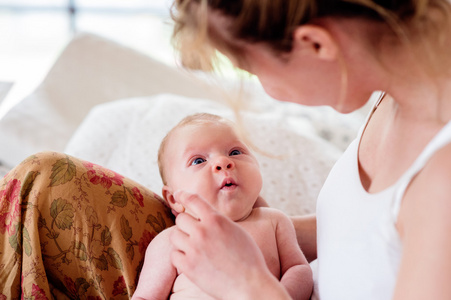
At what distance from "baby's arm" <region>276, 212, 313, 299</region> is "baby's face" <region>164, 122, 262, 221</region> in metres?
0.08

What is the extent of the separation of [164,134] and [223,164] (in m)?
0.62

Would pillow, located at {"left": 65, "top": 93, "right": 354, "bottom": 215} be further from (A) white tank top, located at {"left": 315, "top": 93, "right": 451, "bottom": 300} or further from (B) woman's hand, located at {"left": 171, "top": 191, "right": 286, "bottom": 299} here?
(B) woman's hand, located at {"left": 171, "top": 191, "right": 286, "bottom": 299}

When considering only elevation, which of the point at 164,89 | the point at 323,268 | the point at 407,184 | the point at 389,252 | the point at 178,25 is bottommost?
the point at 164,89

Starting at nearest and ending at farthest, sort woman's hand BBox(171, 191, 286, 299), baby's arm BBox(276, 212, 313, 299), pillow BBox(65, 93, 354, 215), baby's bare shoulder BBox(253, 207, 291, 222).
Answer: woman's hand BBox(171, 191, 286, 299), baby's arm BBox(276, 212, 313, 299), baby's bare shoulder BBox(253, 207, 291, 222), pillow BBox(65, 93, 354, 215)

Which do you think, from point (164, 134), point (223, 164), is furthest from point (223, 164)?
point (164, 134)

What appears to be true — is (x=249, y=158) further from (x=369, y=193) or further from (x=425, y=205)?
(x=425, y=205)

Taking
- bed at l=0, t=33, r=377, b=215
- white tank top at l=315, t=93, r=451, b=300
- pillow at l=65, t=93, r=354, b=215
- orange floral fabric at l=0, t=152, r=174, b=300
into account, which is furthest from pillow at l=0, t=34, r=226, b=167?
white tank top at l=315, t=93, r=451, b=300

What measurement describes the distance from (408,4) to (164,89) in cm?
173

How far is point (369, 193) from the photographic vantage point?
2.74 feet

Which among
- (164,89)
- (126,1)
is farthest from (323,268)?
(126,1)

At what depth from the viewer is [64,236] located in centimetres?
108

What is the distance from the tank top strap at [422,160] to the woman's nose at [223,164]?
442mm

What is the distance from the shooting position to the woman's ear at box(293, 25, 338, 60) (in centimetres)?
66

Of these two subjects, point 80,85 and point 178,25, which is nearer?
point 178,25
